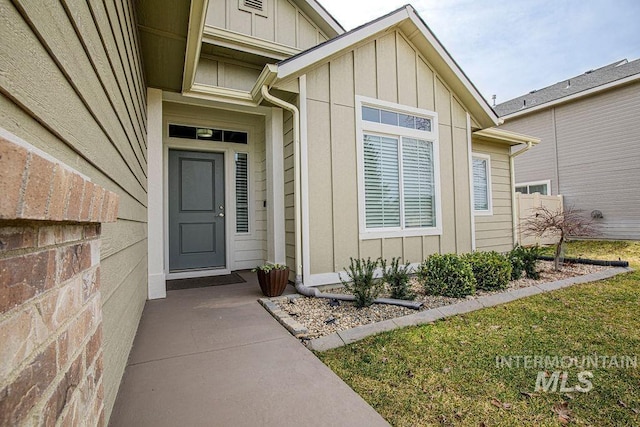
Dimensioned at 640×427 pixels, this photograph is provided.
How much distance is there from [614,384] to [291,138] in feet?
13.6

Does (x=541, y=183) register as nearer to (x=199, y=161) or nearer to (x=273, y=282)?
(x=273, y=282)

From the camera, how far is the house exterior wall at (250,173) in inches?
212

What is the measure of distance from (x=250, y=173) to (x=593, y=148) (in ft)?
36.3

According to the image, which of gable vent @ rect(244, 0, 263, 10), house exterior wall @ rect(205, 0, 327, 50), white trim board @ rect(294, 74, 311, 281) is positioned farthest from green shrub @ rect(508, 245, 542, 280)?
gable vent @ rect(244, 0, 263, 10)

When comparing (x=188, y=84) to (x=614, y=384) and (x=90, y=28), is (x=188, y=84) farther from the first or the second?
(x=614, y=384)

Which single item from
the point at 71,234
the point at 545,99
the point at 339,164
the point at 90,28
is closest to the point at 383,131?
the point at 339,164

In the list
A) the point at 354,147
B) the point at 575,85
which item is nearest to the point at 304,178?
the point at 354,147

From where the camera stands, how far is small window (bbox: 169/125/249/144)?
5.21m

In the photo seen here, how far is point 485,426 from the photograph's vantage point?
1688 millimetres

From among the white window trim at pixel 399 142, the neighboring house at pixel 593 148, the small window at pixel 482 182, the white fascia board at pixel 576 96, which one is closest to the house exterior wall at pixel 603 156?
the neighboring house at pixel 593 148

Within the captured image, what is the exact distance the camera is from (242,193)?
18.9ft

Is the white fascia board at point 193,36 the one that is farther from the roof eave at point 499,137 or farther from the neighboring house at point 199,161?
the roof eave at point 499,137

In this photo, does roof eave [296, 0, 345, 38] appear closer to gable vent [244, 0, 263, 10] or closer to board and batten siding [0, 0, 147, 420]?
gable vent [244, 0, 263, 10]

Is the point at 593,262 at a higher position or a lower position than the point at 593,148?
lower
